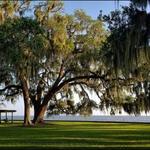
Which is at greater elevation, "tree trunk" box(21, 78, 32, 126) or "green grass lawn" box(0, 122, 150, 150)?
"tree trunk" box(21, 78, 32, 126)

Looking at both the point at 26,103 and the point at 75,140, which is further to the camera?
the point at 26,103

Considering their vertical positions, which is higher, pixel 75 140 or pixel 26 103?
pixel 26 103

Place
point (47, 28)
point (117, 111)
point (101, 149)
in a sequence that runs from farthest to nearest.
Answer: point (117, 111), point (47, 28), point (101, 149)

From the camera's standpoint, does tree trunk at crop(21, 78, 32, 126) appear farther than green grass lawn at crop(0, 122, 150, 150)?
Yes

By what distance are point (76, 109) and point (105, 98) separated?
4025 millimetres

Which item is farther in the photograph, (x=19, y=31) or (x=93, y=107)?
(x=93, y=107)

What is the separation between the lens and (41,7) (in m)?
46.2

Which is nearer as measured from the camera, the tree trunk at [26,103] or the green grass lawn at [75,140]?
the green grass lawn at [75,140]

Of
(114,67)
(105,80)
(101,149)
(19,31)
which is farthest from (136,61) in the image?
(105,80)

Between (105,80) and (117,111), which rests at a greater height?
(105,80)

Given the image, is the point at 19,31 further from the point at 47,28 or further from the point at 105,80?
the point at 105,80

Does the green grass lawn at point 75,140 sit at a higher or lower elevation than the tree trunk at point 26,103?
lower

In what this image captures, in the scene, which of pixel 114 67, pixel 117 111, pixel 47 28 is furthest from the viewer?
pixel 117 111

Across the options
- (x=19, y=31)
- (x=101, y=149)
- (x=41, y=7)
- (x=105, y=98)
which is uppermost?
(x=41, y=7)
